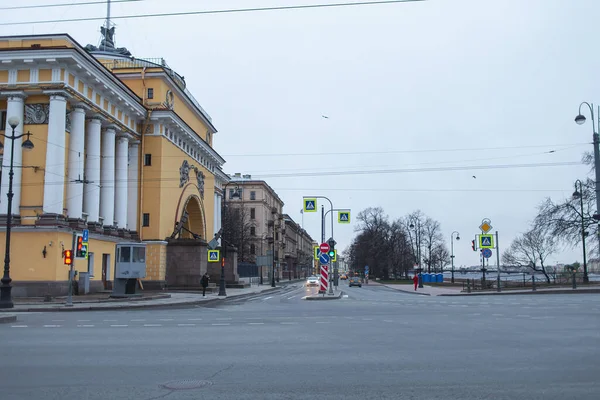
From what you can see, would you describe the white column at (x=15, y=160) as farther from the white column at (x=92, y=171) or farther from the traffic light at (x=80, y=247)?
the traffic light at (x=80, y=247)

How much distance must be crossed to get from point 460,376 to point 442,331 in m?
6.28

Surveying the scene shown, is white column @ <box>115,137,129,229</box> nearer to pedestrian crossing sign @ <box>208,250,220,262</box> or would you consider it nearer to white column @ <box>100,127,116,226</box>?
white column @ <box>100,127,116,226</box>

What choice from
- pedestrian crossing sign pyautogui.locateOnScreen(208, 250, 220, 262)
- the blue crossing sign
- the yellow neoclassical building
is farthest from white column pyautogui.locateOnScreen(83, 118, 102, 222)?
the blue crossing sign

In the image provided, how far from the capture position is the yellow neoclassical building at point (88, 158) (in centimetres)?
3294

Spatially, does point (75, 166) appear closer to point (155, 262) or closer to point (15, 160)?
point (15, 160)

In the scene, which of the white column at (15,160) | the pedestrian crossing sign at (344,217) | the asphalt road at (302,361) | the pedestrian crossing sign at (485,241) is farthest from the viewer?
the pedestrian crossing sign at (344,217)

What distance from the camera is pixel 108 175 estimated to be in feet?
137

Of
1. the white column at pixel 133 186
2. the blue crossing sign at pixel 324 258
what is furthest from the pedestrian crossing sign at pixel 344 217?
the white column at pixel 133 186

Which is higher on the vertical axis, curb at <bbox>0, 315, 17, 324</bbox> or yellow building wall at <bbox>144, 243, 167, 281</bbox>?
yellow building wall at <bbox>144, 243, 167, 281</bbox>

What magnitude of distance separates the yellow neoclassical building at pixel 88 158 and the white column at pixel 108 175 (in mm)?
72

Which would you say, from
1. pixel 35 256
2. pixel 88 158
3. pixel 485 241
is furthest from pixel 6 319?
pixel 485 241

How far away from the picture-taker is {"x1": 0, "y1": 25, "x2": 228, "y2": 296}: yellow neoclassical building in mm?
32938

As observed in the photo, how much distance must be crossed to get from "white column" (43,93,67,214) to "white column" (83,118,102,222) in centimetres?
411

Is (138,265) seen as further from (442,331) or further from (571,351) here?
(571,351)
